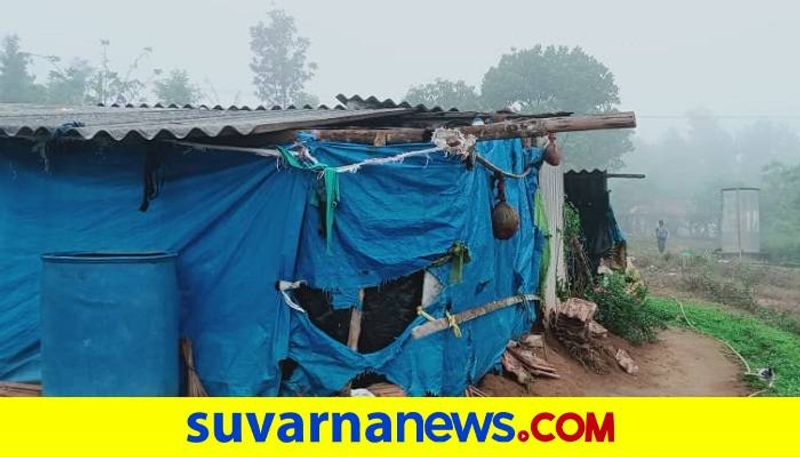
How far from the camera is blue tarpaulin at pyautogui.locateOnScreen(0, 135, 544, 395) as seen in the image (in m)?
5.03

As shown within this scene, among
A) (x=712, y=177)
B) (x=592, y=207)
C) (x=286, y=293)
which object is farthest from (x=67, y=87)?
(x=712, y=177)

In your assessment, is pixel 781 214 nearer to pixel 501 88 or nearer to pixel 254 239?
pixel 501 88

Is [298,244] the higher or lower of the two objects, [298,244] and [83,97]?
the lower

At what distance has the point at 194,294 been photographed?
5.23m

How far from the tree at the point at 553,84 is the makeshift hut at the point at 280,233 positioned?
32807mm

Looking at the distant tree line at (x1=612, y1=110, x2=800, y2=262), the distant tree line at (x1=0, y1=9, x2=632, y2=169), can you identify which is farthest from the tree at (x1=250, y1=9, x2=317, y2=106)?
the distant tree line at (x1=612, y1=110, x2=800, y2=262)

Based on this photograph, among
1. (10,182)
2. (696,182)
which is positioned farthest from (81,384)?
(696,182)

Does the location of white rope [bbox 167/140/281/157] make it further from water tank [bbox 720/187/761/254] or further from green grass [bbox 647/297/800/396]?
water tank [bbox 720/187/761/254]

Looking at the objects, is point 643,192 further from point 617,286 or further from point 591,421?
point 591,421

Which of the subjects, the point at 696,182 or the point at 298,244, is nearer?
the point at 298,244

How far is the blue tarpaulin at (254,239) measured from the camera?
198 inches

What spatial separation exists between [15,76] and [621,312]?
37993 millimetres

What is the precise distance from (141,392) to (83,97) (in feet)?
123

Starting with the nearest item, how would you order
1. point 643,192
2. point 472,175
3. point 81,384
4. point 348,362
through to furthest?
point 81,384 → point 348,362 → point 472,175 → point 643,192
